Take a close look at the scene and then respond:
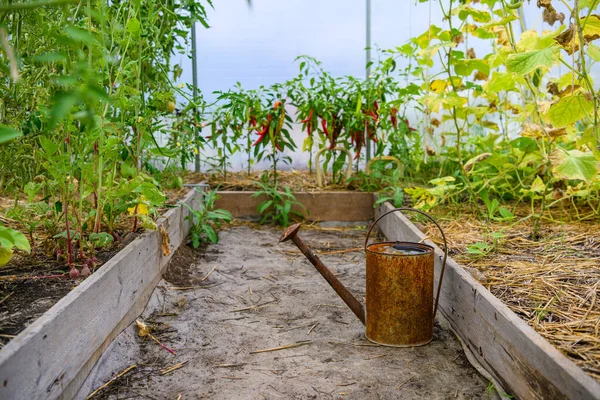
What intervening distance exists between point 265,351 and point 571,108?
1.38 m

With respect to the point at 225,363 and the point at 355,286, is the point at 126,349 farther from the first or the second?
the point at 355,286

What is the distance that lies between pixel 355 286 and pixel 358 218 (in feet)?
5.06

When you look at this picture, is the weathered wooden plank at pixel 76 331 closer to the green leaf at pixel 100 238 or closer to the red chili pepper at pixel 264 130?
the green leaf at pixel 100 238

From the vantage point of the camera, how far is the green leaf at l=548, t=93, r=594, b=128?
6.76 ft

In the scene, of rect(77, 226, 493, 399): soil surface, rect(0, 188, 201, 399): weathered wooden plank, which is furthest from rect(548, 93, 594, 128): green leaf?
rect(0, 188, 201, 399): weathered wooden plank

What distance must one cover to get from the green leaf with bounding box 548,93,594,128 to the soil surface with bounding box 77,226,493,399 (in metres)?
0.89

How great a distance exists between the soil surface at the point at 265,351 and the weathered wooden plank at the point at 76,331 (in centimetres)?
9

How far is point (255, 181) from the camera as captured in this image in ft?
14.1

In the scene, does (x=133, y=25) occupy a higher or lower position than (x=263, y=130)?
higher

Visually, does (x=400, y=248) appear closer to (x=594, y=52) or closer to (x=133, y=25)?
(x=594, y=52)

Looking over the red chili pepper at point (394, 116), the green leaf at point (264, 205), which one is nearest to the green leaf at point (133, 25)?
the green leaf at point (264, 205)

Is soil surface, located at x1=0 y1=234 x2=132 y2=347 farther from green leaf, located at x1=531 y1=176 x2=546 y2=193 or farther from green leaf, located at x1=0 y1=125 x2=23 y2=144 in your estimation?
green leaf, located at x1=531 y1=176 x2=546 y2=193

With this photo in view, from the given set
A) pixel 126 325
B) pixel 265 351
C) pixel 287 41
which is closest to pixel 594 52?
pixel 265 351

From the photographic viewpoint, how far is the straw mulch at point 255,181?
4441mm
